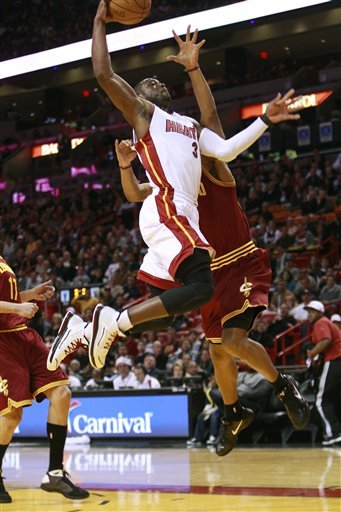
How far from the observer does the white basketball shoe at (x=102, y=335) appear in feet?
18.0

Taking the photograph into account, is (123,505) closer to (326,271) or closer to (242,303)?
(242,303)

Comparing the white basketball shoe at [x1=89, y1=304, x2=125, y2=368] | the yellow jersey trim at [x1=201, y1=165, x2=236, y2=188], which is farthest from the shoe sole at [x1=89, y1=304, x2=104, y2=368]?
the yellow jersey trim at [x1=201, y1=165, x2=236, y2=188]

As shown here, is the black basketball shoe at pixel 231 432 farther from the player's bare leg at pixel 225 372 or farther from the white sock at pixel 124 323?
the white sock at pixel 124 323

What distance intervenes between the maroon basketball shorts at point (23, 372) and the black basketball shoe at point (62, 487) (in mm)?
685

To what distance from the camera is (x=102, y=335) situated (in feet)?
18.1

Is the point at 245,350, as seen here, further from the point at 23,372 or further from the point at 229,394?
the point at 23,372

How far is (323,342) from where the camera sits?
41.3ft

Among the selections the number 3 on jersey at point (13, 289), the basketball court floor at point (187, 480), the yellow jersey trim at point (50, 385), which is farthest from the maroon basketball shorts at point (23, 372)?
the basketball court floor at point (187, 480)

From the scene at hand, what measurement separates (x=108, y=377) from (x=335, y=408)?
5150 millimetres

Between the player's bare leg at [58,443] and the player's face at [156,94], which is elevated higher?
the player's face at [156,94]

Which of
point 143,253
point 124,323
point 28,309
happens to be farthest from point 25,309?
point 143,253

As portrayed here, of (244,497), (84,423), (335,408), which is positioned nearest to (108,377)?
(84,423)

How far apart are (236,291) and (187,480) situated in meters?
3.03

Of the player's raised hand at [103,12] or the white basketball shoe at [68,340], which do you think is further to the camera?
the white basketball shoe at [68,340]
